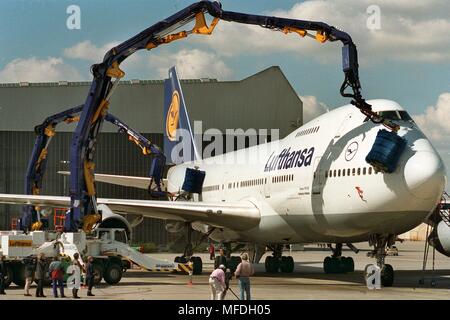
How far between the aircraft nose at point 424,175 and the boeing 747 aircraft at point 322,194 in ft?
0.09

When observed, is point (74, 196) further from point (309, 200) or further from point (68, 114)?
point (68, 114)

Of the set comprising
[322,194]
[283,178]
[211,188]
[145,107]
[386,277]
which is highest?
[145,107]

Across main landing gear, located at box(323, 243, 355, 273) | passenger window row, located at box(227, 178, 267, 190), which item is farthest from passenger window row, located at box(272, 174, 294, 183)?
→ main landing gear, located at box(323, 243, 355, 273)

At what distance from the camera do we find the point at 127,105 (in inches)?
2459

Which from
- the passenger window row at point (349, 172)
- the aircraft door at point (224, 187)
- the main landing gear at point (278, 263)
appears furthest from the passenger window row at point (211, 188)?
the passenger window row at point (349, 172)

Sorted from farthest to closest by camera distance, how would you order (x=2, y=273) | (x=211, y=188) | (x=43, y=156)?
1. (x=211, y=188)
2. (x=43, y=156)
3. (x=2, y=273)

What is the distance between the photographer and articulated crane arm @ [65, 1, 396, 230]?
84.6 ft

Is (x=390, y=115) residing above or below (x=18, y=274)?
above

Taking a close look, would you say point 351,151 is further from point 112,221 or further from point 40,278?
point 112,221

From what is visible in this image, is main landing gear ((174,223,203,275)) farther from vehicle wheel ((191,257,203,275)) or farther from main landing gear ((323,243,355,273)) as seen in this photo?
main landing gear ((323,243,355,273))

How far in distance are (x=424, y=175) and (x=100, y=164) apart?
4561 centimetres

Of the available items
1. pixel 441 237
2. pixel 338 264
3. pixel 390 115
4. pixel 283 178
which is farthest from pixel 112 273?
pixel 441 237

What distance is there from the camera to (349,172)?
23.7m

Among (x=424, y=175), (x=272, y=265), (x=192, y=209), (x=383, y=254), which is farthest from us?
(x=272, y=265)
